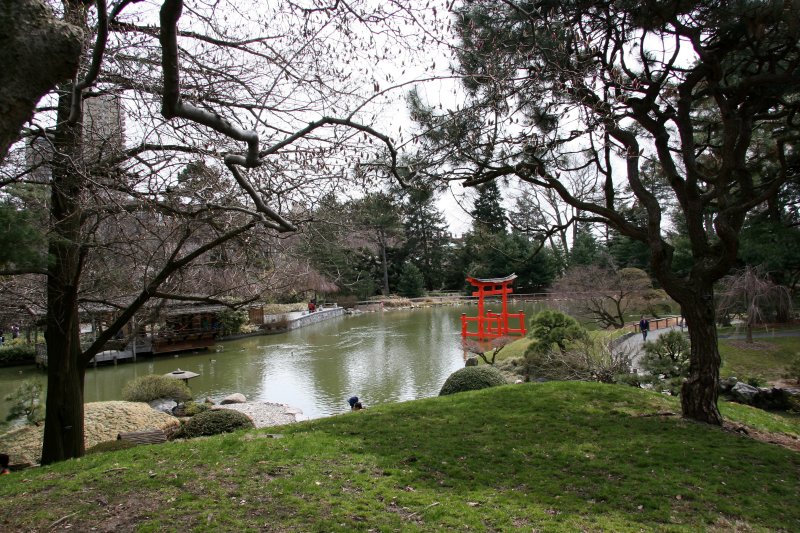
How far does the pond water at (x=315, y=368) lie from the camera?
41.8 ft

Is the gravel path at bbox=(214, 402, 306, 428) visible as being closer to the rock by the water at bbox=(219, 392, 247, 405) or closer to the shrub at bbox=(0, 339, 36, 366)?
the rock by the water at bbox=(219, 392, 247, 405)

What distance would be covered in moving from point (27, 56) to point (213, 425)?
271 inches

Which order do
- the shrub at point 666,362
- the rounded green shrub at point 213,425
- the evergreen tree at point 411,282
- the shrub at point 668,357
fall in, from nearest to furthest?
1. the rounded green shrub at point 213,425
2. the shrub at point 666,362
3. the shrub at point 668,357
4. the evergreen tree at point 411,282

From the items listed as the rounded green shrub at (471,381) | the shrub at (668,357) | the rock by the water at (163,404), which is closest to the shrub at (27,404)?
the rock by the water at (163,404)

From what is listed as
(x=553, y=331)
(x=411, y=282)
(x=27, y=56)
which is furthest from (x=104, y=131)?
(x=411, y=282)

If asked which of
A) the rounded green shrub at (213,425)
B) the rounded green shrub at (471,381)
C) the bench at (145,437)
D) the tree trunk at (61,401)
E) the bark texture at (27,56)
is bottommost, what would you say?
the bench at (145,437)

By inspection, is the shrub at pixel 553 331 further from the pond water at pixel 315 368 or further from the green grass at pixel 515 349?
the pond water at pixel 315 368

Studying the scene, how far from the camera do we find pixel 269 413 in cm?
1009

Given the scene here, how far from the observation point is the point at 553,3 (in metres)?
5.77

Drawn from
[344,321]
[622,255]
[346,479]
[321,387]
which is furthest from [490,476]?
[622,255]

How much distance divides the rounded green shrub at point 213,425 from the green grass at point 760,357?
34.1 feet

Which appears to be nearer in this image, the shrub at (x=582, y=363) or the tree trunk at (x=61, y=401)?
the tree trunk at (x=61, y=401)

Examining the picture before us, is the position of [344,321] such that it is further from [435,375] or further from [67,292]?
[67,292]

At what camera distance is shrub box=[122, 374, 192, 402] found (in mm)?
11500
